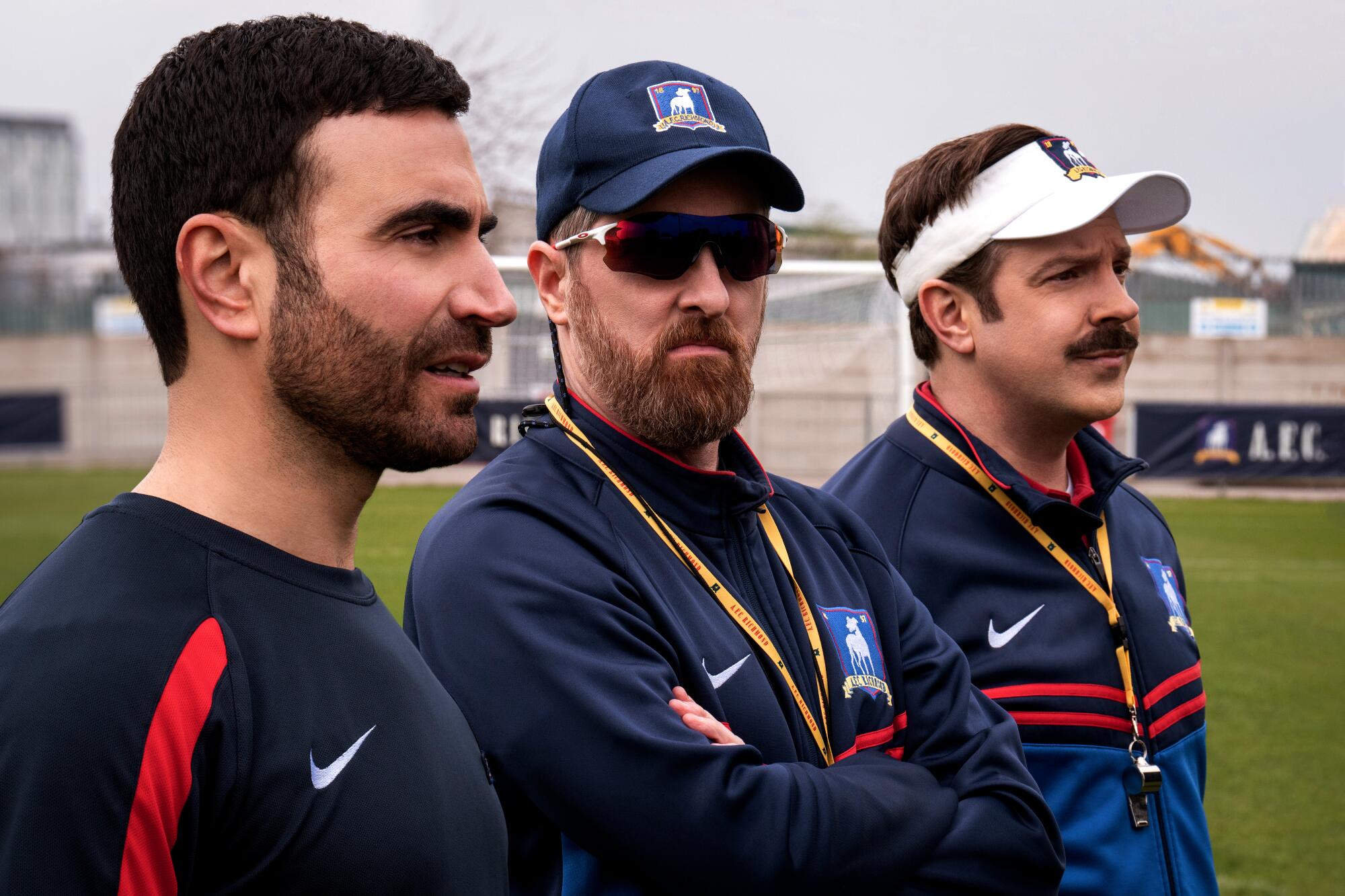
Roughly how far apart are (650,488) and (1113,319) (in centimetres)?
114

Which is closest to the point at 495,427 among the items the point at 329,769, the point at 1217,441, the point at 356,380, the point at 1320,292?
the point at 1217,441

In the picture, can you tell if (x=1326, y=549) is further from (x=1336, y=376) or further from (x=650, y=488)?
(x=650, y=488)

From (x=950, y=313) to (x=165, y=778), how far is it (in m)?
1.96

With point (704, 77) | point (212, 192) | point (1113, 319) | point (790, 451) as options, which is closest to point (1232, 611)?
point (790, 451)

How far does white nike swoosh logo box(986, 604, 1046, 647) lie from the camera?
2439 mm

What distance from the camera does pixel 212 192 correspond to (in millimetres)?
1508

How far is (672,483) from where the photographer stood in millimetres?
2041

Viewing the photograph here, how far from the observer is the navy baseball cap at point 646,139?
2066 mm

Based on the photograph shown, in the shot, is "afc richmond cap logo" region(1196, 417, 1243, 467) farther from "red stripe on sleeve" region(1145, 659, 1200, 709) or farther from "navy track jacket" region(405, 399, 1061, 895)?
"navy track jacket" region(405, 399, 1061, 895)

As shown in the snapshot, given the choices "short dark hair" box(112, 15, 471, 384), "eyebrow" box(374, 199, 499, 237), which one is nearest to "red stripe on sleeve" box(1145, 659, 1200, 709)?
"eyebrow" box(374, 199, 499, 237)

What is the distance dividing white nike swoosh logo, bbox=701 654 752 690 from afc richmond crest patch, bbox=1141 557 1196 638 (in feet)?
3.79

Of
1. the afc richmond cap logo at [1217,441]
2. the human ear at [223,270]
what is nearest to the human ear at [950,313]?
the human ear at [223,270]

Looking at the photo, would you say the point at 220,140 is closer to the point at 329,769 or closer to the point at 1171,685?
the point at 329,769

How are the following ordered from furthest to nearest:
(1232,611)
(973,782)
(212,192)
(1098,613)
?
(1232,611) → (1098,613) → (973,782) → (212,192)
